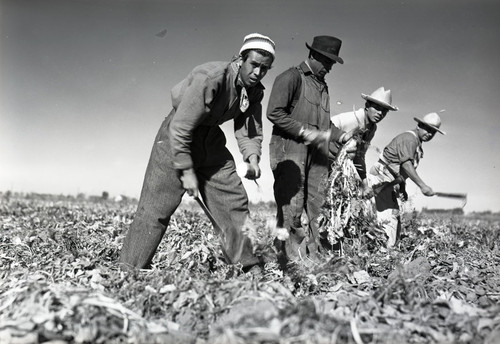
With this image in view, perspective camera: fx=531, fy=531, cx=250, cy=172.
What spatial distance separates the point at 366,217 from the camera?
4.59 m

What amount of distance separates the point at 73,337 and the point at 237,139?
1.83 m

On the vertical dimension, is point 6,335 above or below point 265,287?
below

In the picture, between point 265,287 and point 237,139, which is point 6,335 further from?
point 237,139

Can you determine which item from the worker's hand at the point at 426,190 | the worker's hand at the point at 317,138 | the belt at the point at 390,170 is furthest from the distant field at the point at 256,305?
the belt at the point at 390,170

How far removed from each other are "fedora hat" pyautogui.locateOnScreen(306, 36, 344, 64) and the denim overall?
239 mm

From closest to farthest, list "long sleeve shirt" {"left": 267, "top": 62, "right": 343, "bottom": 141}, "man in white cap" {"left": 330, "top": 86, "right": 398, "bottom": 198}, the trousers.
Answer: the trousers → "long sleeve shirt" {"left": 267, "top": 62, "right": 343, "bottom": 141} → "man in white cap" {"left": 330, "top": 86, "right": 398, "bottom": 198}

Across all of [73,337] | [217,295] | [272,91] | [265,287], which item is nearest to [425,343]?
[265,287]

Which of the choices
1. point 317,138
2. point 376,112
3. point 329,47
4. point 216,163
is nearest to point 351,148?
point 317,138

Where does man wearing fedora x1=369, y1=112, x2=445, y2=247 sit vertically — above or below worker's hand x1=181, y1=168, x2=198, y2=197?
above

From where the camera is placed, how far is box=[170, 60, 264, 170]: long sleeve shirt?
10.8ft

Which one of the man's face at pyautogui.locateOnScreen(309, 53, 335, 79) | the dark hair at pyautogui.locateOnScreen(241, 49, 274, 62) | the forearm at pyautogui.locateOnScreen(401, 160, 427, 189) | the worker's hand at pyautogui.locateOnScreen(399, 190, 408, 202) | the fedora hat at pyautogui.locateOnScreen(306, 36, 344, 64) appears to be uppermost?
the fedora hat at pyautogui.locateOnScreen(306, 36, 344, 64)

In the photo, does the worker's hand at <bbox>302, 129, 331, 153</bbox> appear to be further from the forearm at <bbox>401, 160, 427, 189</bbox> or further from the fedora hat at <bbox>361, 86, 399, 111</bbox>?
the forearm at <bbox>401, 160, 427, 189</bbox>

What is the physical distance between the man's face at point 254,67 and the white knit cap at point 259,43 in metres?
0.04

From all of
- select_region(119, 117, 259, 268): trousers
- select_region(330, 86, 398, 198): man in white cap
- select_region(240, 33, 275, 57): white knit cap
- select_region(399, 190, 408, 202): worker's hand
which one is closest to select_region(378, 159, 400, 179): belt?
select_region(399, 190, 408, 202): worker's hand
